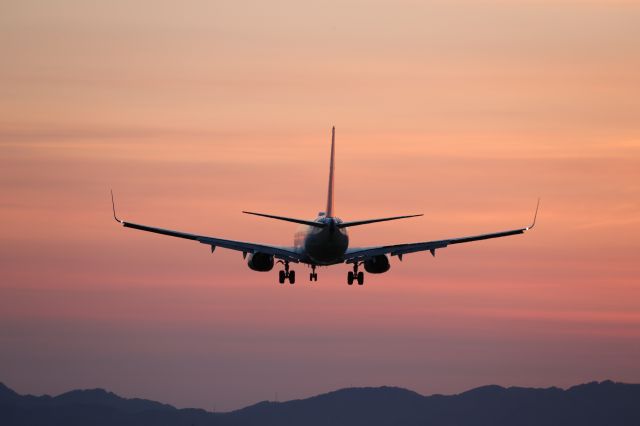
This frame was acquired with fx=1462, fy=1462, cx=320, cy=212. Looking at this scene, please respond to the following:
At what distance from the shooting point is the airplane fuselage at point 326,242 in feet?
489

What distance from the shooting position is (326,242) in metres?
149

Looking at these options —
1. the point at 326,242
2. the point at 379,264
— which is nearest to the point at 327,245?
the point at 326,242

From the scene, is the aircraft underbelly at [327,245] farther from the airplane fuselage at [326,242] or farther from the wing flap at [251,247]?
the wing flap at [251,247]

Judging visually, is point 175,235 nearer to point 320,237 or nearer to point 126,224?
point 126,224

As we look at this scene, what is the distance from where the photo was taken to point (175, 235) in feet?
509

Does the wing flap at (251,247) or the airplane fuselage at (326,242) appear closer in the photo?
the airplane fuselage at (326,242)

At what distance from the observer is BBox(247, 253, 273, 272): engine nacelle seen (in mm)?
161250

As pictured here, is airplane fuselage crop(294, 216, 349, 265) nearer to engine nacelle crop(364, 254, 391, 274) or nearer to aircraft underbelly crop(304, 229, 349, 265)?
aircraft underbelly crop(304, 229, 349, 265)

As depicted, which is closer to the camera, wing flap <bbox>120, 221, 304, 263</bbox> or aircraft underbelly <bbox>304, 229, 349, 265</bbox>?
aircraft underbelly <bbox>304, 229, 349, 265</bbox>

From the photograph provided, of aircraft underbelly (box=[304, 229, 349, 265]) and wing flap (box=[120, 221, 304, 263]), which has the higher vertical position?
wing flap (box=[120, 221, 304, 263])

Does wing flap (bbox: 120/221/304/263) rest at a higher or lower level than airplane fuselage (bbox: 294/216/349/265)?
higher

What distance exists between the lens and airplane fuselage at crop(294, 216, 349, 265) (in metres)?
149

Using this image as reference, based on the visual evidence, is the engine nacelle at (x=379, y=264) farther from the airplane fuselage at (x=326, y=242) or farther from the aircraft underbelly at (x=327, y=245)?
the aircraft underbelly at (x=327, y=245)

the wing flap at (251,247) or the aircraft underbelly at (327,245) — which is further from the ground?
the wing flap at (251,247)
